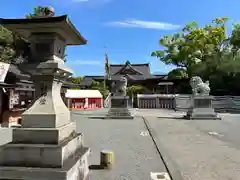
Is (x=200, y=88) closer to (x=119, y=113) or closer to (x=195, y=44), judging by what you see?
(x=119, y=113)

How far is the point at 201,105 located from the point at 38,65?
545 inches

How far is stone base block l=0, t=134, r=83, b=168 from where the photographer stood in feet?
12.3

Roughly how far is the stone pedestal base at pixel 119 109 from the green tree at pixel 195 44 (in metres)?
15.1

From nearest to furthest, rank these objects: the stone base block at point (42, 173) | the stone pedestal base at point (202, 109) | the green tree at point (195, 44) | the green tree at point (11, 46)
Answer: the stone base block at point (42, 173) < the stone pedestal base at point (202, 109) < the green tree at point (11, 46) < the green tree at point (195, 44)

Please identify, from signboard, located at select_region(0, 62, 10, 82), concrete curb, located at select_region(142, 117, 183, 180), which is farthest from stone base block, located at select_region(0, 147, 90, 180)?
signboard, located at select_region(0, 62, 10, 82)

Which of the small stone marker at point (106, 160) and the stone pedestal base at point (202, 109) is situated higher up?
the stone pedestal base at point (202, 109)

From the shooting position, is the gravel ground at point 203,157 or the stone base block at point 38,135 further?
the gravel ground at point 203,157

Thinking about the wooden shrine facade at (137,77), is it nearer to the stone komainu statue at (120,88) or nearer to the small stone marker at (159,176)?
the stone komainu statue at (120,88)

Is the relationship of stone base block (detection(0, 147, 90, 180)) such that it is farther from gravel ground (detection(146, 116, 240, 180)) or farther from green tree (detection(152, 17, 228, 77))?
green tree (detection(152, 17, 228, 77))

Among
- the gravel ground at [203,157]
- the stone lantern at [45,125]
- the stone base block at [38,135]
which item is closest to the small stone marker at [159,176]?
the gravel ground at [203,157]

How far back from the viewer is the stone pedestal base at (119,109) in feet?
52.9

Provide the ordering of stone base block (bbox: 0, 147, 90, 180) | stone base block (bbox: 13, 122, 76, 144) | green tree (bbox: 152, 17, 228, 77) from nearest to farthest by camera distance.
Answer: stone base block (bbox: 0, 147, 90, 180) → stone base block (bbox: 13, 122, 76, 144) → green tree (bbox: 152, 17, 228, 77)

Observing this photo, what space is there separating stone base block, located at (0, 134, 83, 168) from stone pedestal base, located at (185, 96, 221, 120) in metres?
13.4

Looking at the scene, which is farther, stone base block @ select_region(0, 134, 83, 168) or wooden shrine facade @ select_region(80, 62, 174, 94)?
wooden shrine facade @ select_region(80, 62, 174, 94)
